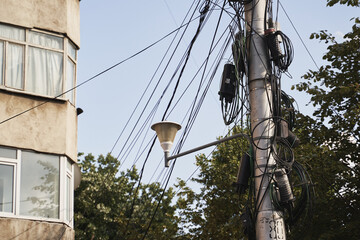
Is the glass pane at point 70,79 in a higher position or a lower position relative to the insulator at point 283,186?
higher

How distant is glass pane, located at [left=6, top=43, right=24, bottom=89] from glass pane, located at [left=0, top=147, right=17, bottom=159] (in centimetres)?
155

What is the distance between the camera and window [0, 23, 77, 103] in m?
15.3

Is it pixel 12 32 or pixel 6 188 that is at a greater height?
pixel 12 32

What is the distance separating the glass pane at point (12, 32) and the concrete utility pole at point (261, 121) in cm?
729

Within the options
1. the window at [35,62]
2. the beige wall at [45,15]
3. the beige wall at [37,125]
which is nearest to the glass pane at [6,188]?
the beige wall at [37,125]

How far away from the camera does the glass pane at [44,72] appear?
1565 centimetres

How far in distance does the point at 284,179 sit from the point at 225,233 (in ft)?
55.4

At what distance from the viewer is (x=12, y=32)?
1555 cm

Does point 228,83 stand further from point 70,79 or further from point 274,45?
point 70,79

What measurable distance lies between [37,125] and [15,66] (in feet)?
4.90

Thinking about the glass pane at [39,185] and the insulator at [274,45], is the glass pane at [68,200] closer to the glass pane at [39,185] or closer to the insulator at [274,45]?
the glass pane at [39,185]

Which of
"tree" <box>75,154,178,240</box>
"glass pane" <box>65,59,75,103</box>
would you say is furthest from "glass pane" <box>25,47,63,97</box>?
"tree" <box>75,154,178,240</box>

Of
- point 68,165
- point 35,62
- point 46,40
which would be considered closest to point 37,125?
point 68,165

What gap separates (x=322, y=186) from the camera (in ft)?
64.2
